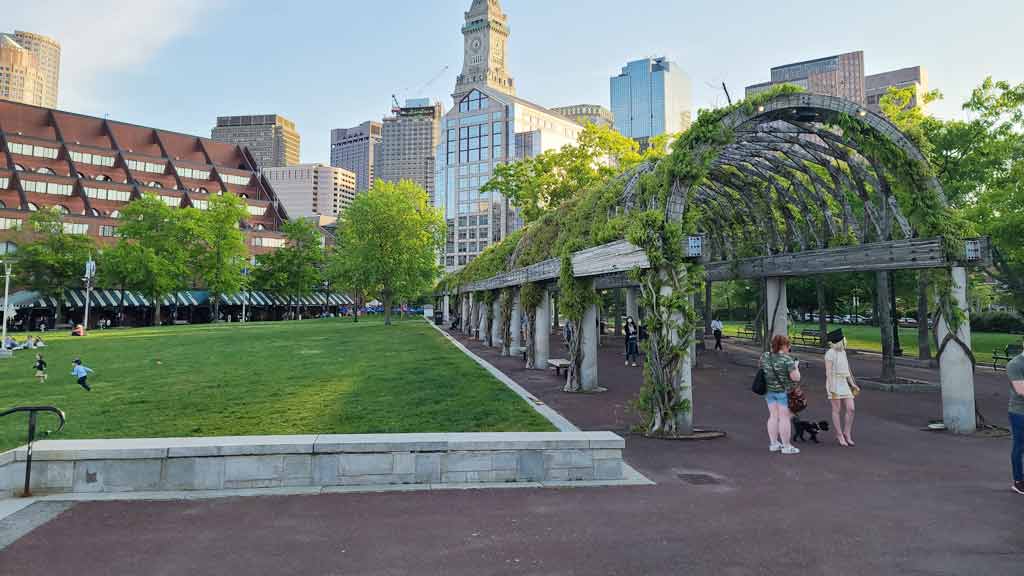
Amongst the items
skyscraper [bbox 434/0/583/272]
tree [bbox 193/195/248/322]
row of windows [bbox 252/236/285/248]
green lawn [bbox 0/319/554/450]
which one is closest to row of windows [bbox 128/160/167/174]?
row of windows [bbox 252/236/285/248]

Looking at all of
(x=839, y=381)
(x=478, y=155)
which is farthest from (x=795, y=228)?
(x=478, y=155)

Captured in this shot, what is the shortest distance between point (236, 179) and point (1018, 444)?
332 ft

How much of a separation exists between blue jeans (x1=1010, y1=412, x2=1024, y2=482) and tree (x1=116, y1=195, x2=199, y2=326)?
60.1m

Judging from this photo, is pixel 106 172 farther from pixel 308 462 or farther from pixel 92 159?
pixel 308 462

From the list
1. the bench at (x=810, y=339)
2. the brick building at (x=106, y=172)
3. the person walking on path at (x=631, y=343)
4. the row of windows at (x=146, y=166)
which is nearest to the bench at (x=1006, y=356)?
the bench at (x=810, y=339)

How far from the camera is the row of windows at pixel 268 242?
83.8m

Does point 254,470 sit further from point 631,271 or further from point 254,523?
point 631,271

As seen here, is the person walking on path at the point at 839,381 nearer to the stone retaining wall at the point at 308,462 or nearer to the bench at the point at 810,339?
the stone retaining wall at the point at 308,462

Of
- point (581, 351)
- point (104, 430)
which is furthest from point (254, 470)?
point (581, 351)

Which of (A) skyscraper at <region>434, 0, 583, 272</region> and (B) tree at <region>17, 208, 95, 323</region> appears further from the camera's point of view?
(A) skyscraper at <region>434, 0, 583, 272</region>

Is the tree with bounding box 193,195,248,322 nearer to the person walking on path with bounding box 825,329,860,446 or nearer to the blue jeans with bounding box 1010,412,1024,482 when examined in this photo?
the person walking on path with bounding box 825,329,860,446

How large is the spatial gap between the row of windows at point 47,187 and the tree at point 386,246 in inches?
1846

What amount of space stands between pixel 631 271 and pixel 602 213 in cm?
292

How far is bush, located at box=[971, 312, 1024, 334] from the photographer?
41469 mm
